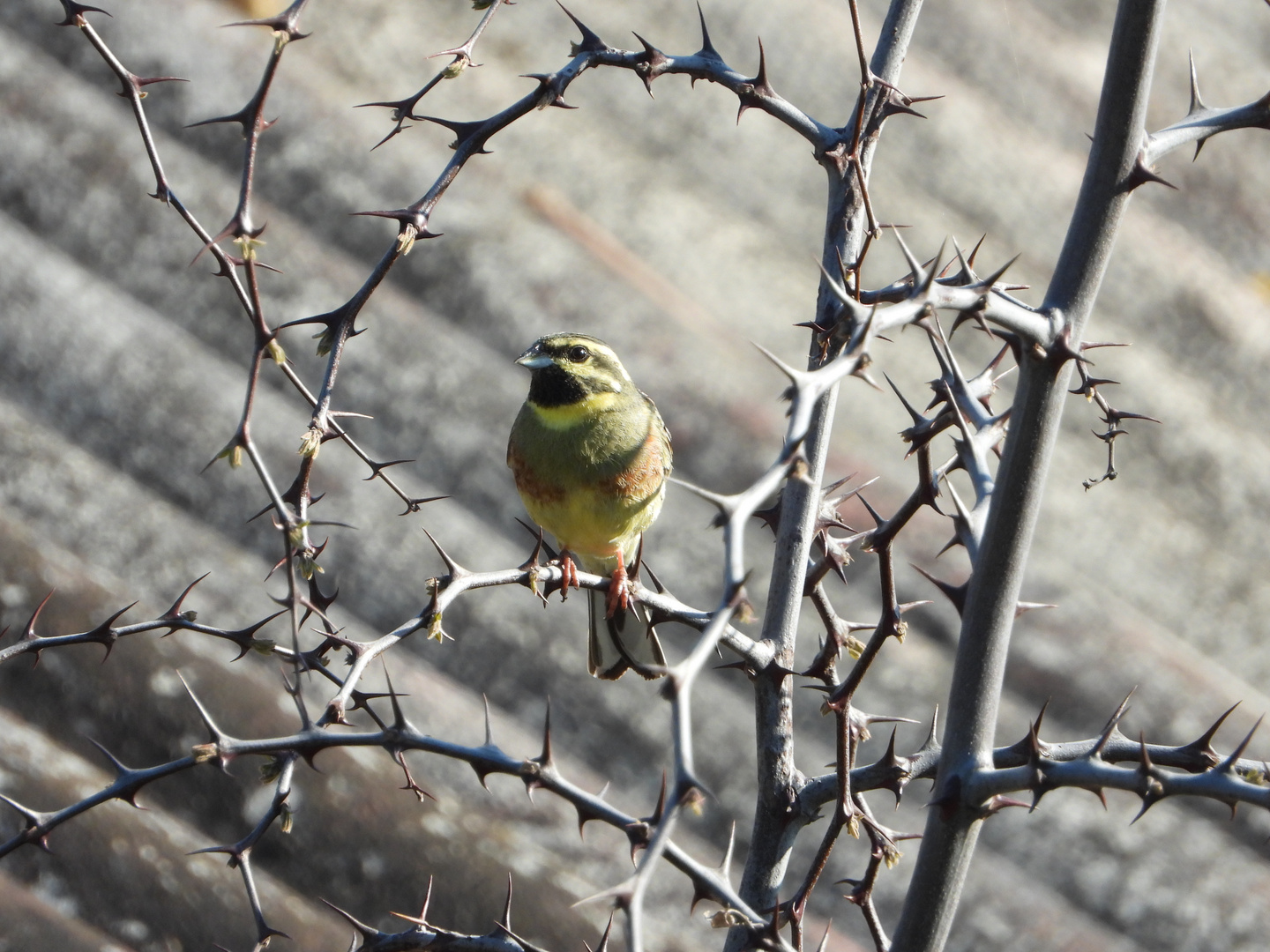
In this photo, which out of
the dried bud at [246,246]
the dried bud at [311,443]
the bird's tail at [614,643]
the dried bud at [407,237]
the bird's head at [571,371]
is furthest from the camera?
the bird's head at [571,371]

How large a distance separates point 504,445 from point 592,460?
1.40 meters

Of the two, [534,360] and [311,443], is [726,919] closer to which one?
[311,443]

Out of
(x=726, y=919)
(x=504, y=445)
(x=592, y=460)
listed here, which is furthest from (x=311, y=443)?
(x=504, y=445)

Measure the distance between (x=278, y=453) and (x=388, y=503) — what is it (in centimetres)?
49

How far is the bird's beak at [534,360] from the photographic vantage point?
379cm

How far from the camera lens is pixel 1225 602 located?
5598 millimetres

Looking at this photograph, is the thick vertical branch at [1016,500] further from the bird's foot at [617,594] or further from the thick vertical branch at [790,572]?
the bird's foot at [617,594]

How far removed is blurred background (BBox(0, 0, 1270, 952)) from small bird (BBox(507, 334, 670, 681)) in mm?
804

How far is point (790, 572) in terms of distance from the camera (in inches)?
100

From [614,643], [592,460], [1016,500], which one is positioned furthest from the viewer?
[592,460]

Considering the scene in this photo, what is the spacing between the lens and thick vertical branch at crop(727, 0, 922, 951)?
248cm

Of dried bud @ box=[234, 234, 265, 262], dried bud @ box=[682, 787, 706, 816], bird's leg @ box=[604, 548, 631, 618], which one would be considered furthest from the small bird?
dried bud @ box=[682, 787, 706, 816]

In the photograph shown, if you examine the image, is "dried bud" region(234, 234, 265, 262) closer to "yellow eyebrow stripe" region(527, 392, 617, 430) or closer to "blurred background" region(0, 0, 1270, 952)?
"yellow eyebrow stripe" region(527, 392, 617, 430)

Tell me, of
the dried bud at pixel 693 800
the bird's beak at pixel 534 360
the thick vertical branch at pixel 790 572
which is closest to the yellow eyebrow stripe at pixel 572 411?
the bird's beak at pixel 534 360
